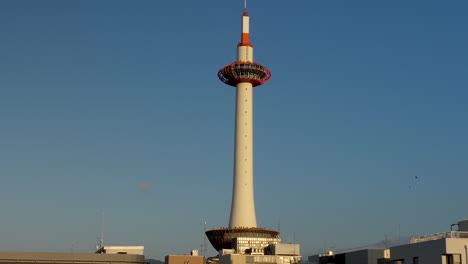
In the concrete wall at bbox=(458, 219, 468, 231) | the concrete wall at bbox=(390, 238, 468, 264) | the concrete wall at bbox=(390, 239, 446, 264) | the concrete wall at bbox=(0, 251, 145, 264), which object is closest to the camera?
the concrete wall at bbox=(390, 238, 468, 264)

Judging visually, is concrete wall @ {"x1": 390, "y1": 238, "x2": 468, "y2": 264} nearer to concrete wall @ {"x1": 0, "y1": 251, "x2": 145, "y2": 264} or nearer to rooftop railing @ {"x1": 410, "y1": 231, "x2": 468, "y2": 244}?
rooftop railing @ {"x1": 410, "y1": 231, "x2": 468, "y2": 244}

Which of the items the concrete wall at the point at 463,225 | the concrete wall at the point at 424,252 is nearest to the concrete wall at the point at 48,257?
the concrete wall at the point at 424,252

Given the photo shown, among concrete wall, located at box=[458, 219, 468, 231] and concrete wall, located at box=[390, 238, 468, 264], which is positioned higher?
concrete wall, located at box=[458, 219, 468, 231]

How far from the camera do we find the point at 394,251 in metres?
141

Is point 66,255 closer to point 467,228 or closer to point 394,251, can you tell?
point 394,251

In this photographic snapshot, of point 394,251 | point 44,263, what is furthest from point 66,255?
point 394,251

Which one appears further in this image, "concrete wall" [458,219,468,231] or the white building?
"concrete wall" [458,219,468,231]

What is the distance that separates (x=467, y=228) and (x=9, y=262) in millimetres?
117342

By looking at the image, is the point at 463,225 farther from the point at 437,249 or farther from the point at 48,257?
the point at 48,257

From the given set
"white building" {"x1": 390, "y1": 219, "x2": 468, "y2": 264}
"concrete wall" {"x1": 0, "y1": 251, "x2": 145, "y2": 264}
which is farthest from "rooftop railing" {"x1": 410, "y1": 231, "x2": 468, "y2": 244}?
"concrete wall" {"x1": 0, "y1": 251, "x2": 145, "y2": 264}

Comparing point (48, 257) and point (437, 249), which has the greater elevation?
point (437, 249)

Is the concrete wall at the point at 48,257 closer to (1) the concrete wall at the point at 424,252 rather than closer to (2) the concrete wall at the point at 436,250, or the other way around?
(1) the concrete wall at the point at 424,252

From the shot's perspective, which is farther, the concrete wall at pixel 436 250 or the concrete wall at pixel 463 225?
the concrete wall at pixel 463 225

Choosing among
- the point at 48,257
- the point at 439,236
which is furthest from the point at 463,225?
the point at 48,257
